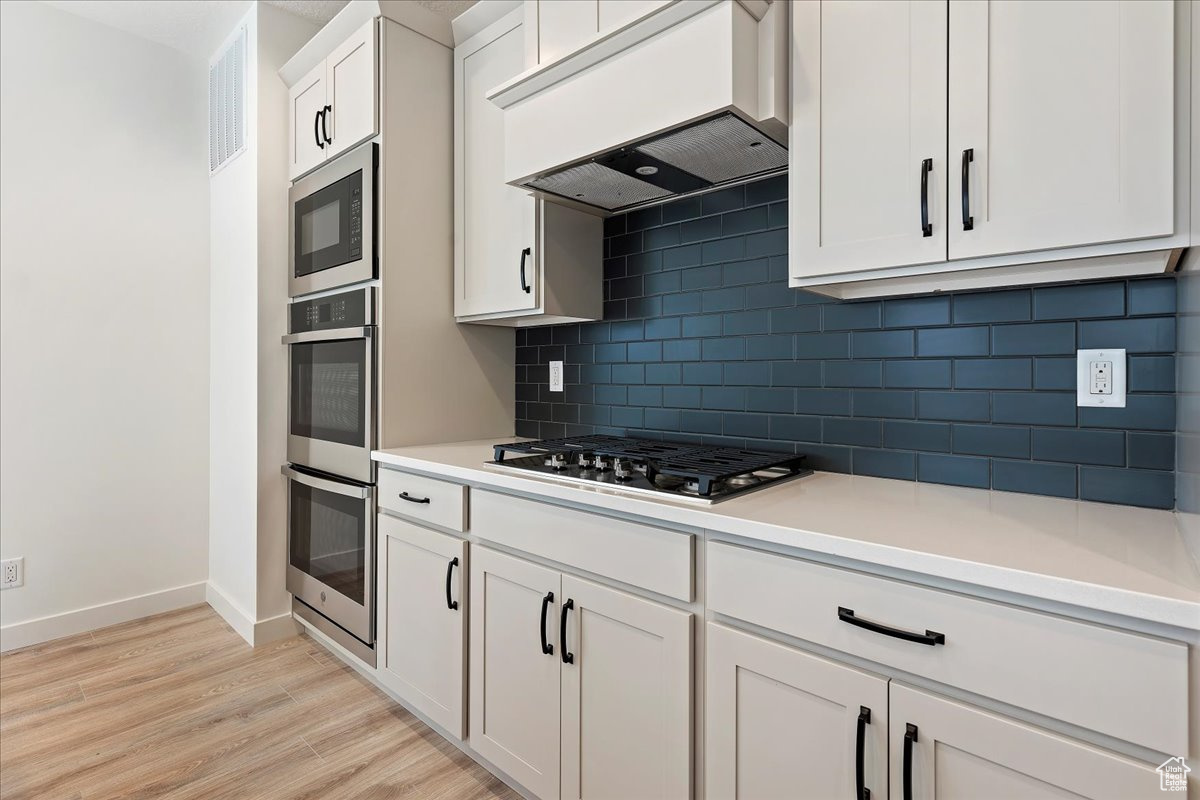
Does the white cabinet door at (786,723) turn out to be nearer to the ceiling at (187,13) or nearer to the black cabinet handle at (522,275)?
the black cabinet handle at (522,275)

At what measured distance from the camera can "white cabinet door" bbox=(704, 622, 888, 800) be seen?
3.25ft

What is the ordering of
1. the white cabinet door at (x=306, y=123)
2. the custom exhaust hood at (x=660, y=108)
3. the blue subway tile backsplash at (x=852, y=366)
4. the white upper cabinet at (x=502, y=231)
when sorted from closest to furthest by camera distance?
the blue subway tile backsplash at (x=852, y=366) → the custom exhaust hood at (x=660, y=108) → the white upper cabinet at (x=502, y=231) → the white cabinet door at (x=306, y=123)

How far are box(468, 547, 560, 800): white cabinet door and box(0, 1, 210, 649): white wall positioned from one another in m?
2.24

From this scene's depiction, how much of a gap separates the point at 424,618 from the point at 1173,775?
1.76m

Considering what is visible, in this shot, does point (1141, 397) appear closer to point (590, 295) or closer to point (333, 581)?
point (590, 295)

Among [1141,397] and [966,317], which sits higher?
[966,317]

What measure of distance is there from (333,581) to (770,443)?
1.78 m

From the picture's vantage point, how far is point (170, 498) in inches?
120

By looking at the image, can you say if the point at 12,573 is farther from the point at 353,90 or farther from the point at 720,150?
the point at 720,150

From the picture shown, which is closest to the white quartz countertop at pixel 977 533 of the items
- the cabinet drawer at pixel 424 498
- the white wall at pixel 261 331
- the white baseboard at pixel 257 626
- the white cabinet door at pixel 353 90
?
the cabinet drawer at pixel 424 498

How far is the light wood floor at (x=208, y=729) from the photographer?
5.80 feet

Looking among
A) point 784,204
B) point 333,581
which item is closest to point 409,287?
point 333,581

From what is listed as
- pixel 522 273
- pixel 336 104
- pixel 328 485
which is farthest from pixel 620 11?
pixel 328 485

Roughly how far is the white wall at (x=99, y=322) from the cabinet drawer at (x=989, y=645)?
10.2ft
